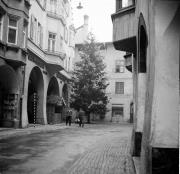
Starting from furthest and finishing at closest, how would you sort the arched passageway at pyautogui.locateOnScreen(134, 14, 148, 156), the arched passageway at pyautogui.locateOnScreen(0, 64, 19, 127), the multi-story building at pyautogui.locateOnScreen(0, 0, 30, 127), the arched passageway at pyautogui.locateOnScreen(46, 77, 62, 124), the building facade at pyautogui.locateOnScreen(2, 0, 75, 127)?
the arched passageway at pyautogui.locateOnScreen(46, 77, 62, 124), the building facade at pyautogui.locateOnScreen(2, 0, 75, 127), the arched passageway at pyautogui.locateOnScreen(0, 64, 19, 127), the multi-story building at pyautogui.locateOnScreen(0, 0, 30, 127), the arched passageway at pyautogui.locateOnScreen(134, 14, 148, 156)

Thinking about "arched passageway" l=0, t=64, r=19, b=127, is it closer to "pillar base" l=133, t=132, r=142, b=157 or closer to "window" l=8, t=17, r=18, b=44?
"window" l=8, t=17, r=18, b=44

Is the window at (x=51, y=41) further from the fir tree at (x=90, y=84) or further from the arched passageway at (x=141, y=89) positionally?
the arched passageway at (x=141, y=89)

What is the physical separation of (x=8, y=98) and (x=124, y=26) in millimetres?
13558

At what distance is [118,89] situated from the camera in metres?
48.1

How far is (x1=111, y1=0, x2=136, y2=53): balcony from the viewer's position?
10798 millimetres

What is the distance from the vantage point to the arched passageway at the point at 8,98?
22.0 meters

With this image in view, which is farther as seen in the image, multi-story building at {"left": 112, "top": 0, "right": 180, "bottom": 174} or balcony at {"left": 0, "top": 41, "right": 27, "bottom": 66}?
balcony at {"left": 0, "top": 41, "right": 27, "bottom": 66}

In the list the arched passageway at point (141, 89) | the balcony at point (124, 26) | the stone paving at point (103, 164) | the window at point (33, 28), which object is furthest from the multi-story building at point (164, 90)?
the window at point (33, 28)

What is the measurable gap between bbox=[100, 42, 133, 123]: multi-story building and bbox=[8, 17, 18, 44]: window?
26269 mm

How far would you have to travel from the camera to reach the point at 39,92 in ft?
95.2

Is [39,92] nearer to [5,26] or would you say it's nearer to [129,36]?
[5,26]

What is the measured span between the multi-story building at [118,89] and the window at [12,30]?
2627 cm

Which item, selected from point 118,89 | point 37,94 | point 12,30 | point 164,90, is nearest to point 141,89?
point 164,90

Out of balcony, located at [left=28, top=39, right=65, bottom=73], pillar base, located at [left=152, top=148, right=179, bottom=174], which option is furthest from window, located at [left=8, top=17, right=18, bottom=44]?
pillar base, located at [left=152, top=148, right=179, bottom=174]
